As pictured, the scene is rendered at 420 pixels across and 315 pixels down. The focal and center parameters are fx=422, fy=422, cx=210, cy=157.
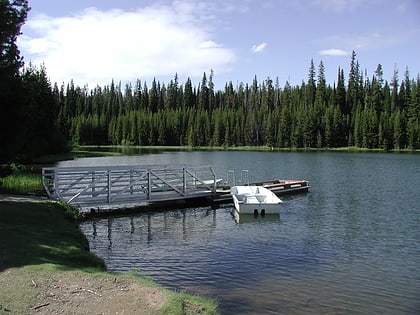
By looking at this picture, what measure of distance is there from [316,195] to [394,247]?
17.6 metres

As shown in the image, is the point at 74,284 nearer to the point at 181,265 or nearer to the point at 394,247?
the point at 181,265

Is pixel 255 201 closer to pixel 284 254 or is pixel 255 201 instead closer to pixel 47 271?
pixel 284 254

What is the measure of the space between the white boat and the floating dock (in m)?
1.81

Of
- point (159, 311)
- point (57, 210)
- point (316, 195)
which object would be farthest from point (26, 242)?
point (316, 195)

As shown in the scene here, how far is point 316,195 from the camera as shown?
36.8 m

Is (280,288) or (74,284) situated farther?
(280,288)

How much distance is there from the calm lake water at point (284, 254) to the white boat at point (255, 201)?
Result: 104 cm

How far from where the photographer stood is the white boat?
26.9 meters

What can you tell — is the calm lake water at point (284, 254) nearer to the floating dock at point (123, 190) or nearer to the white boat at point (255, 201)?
the white boat at point (255, 201)

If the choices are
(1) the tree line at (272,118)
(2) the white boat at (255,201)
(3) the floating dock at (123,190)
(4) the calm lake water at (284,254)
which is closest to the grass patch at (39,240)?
(4) the calm lake water at (284,254)

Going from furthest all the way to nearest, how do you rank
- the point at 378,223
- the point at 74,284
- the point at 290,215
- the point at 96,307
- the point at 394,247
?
the point at 290,215
the point at 378,223
the point at 394,247
the point at 74,284
the point at 96,307

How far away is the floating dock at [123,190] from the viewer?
25703 mm

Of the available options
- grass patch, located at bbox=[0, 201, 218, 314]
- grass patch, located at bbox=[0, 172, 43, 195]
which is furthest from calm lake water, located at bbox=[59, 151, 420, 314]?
grass patch, located at bbox=[0, 172, 43, 195]

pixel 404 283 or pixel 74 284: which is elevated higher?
pixel 74 284
